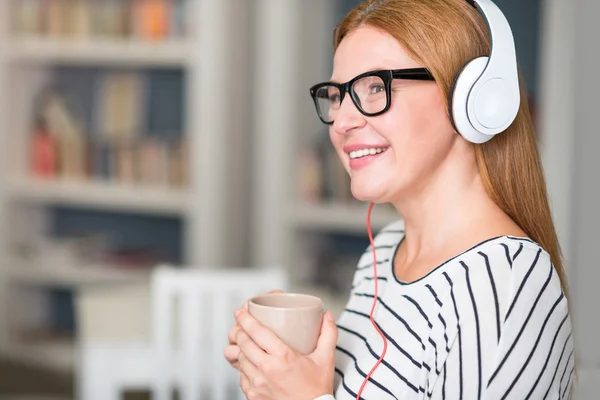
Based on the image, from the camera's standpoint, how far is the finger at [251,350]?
0.90 metres

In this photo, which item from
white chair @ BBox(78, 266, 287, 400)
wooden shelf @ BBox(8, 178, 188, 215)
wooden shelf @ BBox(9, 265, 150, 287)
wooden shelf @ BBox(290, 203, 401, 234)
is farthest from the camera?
wooden shelf @ BBox(9, 265, 150, 287)

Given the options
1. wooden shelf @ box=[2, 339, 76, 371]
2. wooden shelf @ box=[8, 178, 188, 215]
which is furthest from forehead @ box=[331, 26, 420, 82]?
wooden shelf @ box=[2, 339, 76, 371]

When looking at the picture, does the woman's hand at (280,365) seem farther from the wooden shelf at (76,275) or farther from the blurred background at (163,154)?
the wooden shelf at (76,275)

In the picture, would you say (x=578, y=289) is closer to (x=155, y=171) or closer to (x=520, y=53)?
(x=520, y=53)

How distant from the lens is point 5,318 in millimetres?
3562

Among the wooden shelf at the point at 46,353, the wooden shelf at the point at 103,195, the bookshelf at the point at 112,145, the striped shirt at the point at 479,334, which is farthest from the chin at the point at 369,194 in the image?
the wooden shelf at the point at 46,353

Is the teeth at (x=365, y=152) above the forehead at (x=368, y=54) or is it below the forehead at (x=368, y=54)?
below

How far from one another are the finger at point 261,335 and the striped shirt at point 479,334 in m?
0.11

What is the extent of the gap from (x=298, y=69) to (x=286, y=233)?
0.66 metres

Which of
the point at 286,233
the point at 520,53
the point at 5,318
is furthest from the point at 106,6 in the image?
the point at 520,53

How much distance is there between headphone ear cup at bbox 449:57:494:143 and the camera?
870 millimetres

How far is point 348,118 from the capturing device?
95 centimetres

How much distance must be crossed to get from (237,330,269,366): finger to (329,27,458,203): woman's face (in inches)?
8.9

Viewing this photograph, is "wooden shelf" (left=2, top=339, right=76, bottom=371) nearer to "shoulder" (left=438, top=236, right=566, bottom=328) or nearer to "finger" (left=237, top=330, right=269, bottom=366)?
"finger" (left=237, top=330, right=269, bottom=366)
